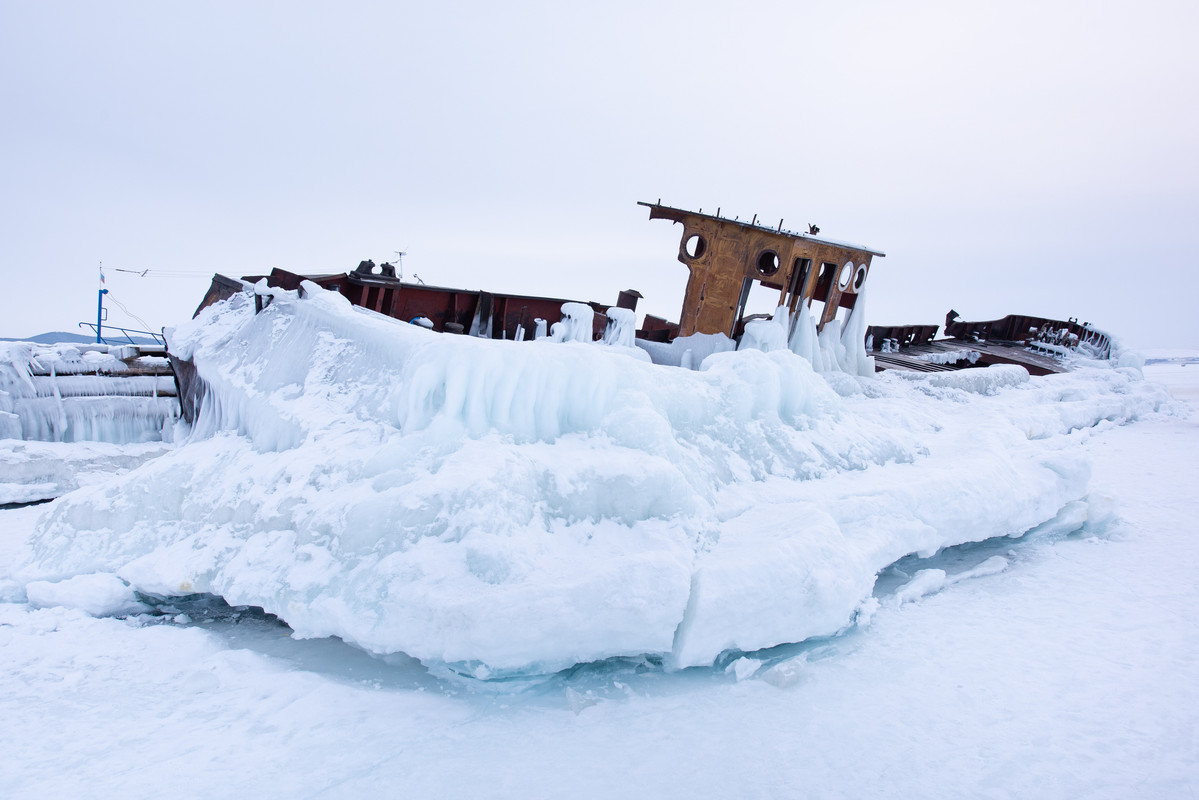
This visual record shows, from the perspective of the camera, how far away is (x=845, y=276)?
11.0 m

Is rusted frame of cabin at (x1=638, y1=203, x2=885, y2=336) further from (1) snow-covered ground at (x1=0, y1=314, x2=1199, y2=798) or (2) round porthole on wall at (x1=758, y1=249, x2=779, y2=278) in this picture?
(1) snow-covered ground at (x1=0, y1=314, x2=1199, y2=798)

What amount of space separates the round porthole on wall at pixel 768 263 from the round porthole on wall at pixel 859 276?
2031mm

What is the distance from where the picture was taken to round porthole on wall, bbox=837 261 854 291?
429 inches

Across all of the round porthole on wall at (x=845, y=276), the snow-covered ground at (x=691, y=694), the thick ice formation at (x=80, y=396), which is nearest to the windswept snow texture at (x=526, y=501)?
the snow-covered ground at (x=691, y=694)

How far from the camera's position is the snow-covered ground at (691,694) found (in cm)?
306

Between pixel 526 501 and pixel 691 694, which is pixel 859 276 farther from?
pixel 691 694

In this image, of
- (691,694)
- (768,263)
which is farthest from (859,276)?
(691,694)

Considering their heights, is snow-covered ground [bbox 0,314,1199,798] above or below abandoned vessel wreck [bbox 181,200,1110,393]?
below

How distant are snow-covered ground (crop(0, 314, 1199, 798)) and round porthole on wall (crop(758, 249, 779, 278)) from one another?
17.0 feet

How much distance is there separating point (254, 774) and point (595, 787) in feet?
5.22

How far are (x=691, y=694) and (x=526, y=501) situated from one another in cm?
151

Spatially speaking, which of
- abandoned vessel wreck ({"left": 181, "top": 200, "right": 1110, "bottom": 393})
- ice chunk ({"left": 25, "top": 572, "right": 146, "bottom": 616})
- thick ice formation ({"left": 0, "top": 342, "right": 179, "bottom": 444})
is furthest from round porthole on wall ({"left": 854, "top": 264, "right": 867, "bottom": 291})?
thick ice formation ({"left": 0, "top": 342, "right": 179, "bottom": 444})

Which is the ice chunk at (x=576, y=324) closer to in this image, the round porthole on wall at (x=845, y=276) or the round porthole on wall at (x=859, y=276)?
the round porthole on wall at (x=845, y=276)

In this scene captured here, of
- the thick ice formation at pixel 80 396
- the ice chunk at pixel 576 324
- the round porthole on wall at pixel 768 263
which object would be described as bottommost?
the thick ice formation at pixel 80 396
